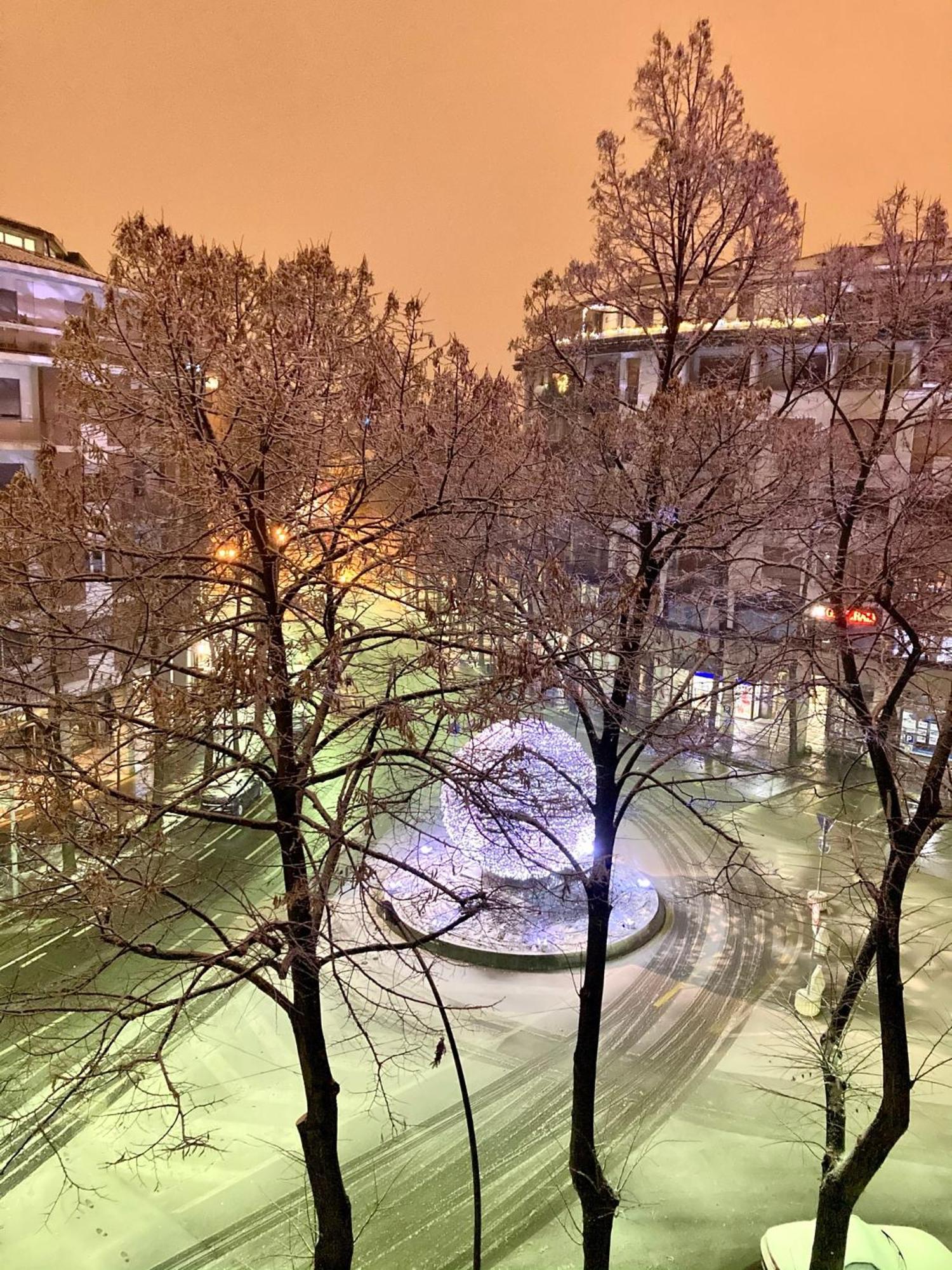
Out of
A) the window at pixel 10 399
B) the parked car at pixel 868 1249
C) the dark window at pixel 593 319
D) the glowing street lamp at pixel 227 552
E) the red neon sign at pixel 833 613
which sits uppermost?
the window at pixel 10 399

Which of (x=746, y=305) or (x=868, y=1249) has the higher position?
(x=746, y=305)

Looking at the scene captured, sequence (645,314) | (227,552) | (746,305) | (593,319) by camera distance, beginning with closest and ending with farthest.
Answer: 1. (227,552)
2. (645,314)
3. (746,305)
4. (593,319)

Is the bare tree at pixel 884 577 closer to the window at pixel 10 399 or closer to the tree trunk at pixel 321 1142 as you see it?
the tree trunk at pixel 321 1142

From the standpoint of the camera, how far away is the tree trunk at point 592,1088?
25.7 feet

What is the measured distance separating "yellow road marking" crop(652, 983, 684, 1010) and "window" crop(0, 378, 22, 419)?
61.8 feet

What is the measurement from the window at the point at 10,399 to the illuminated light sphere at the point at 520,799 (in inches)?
580

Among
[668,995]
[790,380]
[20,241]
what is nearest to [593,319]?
[790,380]

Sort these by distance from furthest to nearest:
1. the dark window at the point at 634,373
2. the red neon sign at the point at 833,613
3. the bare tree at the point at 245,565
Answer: the dark window at the point at 634,373 → the red neon sign at the point at 833,613 → the bare tree at the point at 245,565

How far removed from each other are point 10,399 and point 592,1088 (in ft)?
65.8

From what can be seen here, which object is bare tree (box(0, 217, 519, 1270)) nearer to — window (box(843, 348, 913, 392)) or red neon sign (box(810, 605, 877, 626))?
red neon sign (box(810, 605, 877, 626))

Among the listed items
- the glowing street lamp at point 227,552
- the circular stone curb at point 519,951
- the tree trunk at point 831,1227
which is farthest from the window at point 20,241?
the tree trunk at point 831,1227

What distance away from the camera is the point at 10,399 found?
67.4 ft

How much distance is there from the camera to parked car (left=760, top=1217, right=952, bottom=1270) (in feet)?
27.0

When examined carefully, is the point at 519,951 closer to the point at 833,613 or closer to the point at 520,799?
the point at 520,799
